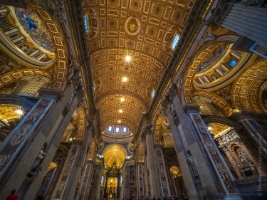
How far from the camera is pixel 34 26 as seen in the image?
404 inches

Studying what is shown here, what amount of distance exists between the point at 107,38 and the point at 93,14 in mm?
2204

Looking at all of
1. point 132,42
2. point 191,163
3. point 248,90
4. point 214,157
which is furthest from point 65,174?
point 248,90

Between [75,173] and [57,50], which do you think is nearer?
[57,50]

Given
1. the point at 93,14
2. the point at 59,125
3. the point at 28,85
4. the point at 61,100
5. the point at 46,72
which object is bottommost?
the point at 59,125

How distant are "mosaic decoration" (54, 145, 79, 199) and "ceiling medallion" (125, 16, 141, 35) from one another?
1197cm

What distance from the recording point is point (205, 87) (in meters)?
12.1

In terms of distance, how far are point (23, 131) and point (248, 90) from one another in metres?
16.7

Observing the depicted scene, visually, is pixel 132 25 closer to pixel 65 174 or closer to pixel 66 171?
pixel 66 171

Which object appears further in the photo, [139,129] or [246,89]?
[139,129]

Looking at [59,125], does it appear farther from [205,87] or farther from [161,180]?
[205,87]

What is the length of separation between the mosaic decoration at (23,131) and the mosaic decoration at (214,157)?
847 centimetres

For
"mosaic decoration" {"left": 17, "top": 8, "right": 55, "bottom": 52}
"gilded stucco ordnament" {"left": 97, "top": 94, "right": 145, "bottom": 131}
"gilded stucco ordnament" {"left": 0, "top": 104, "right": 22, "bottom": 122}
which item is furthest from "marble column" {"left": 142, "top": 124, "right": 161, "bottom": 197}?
"mosaic decoration" {"left": 17, "top": 8, "right": 55, "bottom": 52}

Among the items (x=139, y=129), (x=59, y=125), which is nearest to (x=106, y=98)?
(x=139, y=129)

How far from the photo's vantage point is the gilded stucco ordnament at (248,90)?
35.0 feet
